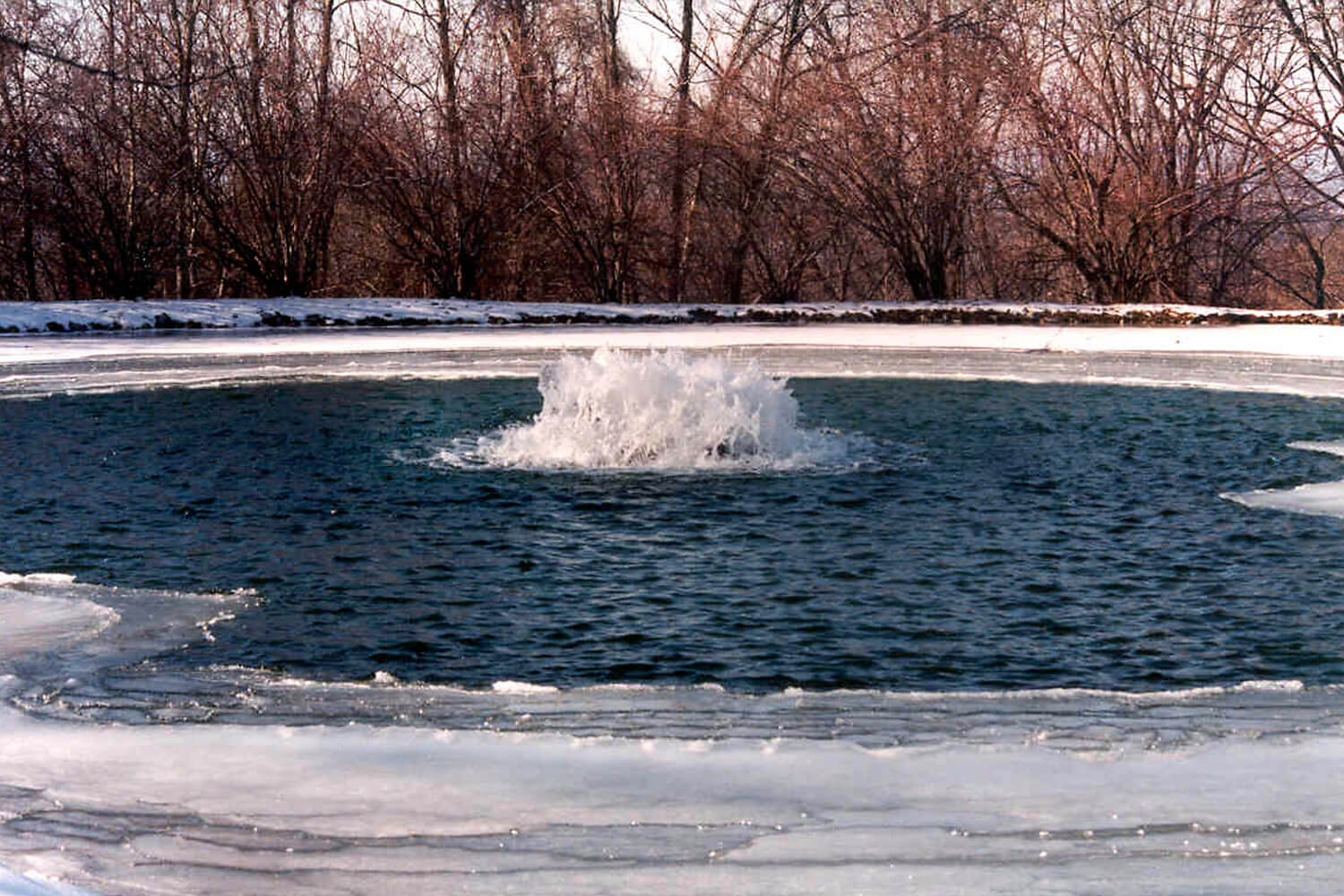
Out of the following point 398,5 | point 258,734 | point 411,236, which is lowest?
point 258,734

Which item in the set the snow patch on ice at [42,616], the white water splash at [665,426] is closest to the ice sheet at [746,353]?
the white water splash at [665,426]

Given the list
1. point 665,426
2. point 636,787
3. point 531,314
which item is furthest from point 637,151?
point 636,787

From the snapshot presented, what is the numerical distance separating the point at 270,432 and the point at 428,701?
6455 millimetres

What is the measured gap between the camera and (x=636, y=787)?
12.8 ft

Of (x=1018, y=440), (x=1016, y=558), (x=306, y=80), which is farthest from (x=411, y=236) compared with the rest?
(x=1016, y=558)

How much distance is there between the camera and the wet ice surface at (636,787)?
332cm

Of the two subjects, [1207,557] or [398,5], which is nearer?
[1207,557]

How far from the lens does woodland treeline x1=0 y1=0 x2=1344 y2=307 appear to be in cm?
2144

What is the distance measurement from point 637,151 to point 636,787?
1892cm

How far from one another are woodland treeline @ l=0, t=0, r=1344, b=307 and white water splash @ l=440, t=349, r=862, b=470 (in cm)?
1270

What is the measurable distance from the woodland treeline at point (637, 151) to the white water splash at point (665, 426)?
12.7 m

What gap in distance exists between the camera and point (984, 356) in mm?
16359

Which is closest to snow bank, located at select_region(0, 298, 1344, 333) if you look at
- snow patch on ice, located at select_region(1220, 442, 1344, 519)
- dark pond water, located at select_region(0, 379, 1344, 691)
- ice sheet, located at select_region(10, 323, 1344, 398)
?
ice sheet, located at select_region(10, 323, 1344, 398)

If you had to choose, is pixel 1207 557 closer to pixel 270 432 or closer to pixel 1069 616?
pixel 1069 616
